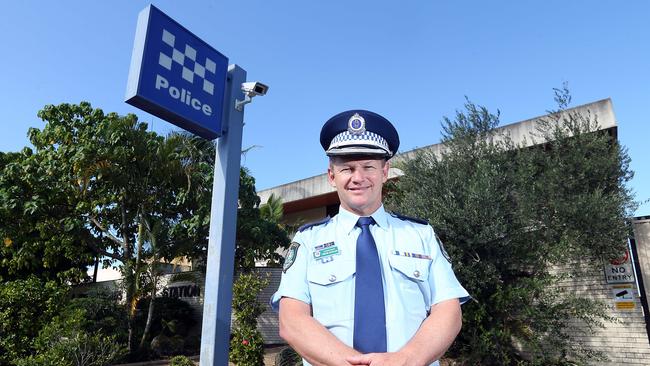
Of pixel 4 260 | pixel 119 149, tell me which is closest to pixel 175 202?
pixel 119 149

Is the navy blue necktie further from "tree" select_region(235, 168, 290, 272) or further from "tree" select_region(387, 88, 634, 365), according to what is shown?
"tree" select_region(235, 168, 290, 272)

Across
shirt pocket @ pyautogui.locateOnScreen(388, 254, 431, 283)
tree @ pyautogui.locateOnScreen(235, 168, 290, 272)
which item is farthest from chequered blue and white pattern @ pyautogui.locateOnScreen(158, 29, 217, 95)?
tree @ pyautogui.locateOnScreen(235, 168, 290, 272)

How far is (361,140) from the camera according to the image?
1852 mm

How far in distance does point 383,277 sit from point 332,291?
0.67 feet

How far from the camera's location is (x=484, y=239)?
305 inches

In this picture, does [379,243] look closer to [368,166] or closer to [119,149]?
[368,166]

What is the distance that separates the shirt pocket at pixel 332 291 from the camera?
166 centimetres

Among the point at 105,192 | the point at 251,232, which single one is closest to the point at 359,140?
the point at 251,232

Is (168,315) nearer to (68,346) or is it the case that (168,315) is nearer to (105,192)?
(105,192)

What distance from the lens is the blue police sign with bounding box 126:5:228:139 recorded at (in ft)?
11.3

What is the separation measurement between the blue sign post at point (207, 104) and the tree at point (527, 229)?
16.2 feet

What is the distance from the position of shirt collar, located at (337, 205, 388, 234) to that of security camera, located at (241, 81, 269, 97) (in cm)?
242

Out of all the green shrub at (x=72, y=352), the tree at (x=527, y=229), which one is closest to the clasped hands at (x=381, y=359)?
the tree at (x=527, y=229)

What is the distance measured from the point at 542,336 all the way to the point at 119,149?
10414mm
